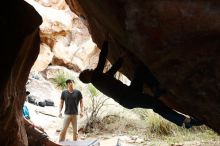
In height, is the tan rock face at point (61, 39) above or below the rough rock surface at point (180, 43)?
above

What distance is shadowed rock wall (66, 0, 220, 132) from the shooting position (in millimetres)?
4117

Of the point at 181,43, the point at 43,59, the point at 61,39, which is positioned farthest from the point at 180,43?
the point at 61,39

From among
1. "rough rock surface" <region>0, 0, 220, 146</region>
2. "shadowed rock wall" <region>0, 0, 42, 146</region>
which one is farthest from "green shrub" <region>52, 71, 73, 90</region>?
"rough rock surface" <region>0, 0, 220, 146</region>

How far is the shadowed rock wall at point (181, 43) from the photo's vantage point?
412cm

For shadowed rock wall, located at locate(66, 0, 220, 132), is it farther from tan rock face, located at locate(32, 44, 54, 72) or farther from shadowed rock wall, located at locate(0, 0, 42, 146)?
tan rock face, located at locate(32, 44, 54, 72)

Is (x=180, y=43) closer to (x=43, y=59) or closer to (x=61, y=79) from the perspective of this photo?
(x=61, y=79)

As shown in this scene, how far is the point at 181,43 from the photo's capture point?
428 cm

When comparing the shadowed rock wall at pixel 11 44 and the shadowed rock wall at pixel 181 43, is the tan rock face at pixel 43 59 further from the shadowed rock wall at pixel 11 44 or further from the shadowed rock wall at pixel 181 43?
the shadowed rock wall at pixel 181 43

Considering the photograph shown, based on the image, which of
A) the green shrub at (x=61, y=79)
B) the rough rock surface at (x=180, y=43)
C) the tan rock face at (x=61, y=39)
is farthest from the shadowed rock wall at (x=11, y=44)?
the tan rock face at (x=61, y=39)

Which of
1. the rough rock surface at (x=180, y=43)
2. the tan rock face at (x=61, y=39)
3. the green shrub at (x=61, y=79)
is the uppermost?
the tan rock face at (x=61, y=39)

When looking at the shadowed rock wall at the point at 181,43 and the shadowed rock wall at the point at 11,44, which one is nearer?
the shadowed rock wall at the point at 181,43

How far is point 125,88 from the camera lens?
19.0ft

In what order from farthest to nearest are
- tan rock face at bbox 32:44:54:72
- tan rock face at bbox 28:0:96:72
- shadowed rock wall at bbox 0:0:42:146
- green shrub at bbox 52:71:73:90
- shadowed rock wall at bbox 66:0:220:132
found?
tan rock face at bbox 28:0:96:72 → tan rock face at bbox 32:44:54:72 → green shrub at bbox 52:71:73:90 → shadowed rock wall at bbox 0:0:42:146 → shadowed rock wall at bbox 66:0:220:132

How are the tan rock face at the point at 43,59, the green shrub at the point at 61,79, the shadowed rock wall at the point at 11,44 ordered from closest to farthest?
1. the shadowed rock wall at the point at 11,44
2. the green shrub at the point at 61,79
3. the tan rock face at the point at 43,59
